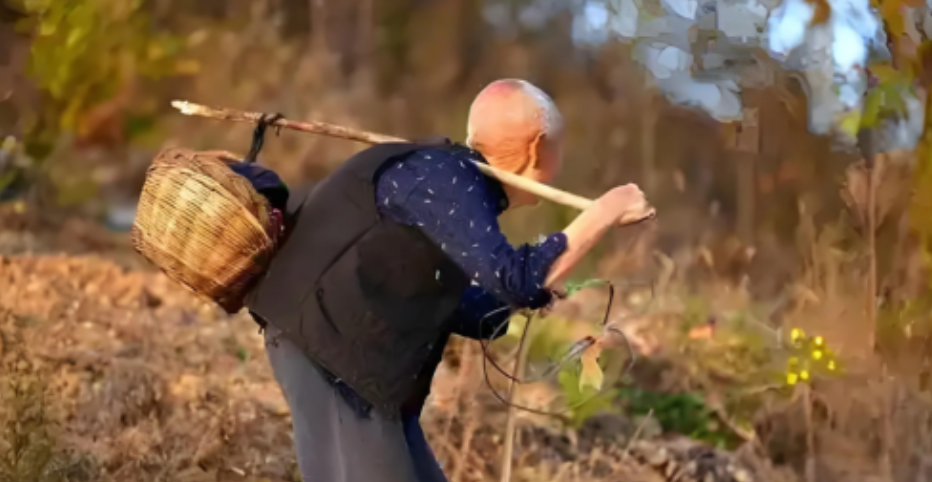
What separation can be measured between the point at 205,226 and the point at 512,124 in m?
0.38

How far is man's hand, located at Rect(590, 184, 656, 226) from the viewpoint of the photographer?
3.18ft

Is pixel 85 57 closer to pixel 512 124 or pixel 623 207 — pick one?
pixel 512 124

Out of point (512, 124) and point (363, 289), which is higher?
point (512, 124)

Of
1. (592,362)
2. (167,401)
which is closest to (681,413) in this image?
(592,362)

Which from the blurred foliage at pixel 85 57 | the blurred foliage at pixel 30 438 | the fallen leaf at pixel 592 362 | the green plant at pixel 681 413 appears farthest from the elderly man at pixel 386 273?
the blurred foliage at pixel 85 57

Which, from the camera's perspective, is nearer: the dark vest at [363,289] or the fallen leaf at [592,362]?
the dark vest at [363,289]

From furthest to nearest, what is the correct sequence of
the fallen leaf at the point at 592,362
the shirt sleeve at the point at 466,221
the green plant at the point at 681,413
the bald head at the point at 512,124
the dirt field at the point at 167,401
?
the green plant at the point at 681,413
the dirt field at the point at 167,401
the fallen leaf at the point at 592,362
the bald head at the point at 512,124
the shirt sleeve at the point at 466,221

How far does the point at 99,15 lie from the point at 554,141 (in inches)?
65.2

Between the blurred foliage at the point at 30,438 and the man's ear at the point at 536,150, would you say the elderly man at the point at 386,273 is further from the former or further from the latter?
the blurred foliage at the point at 30,438

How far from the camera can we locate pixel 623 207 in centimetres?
97

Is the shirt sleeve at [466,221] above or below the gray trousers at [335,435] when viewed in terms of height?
above

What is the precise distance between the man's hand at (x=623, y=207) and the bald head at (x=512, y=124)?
0.12m

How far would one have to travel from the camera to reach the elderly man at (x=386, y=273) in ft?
3.22

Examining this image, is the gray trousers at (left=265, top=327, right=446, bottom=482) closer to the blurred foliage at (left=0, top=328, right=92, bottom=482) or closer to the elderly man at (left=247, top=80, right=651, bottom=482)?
the elderly man at (left=247, top=80, right=651, bottom=482)
